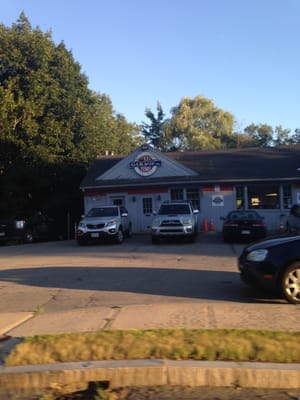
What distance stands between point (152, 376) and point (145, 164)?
2437 centimetres

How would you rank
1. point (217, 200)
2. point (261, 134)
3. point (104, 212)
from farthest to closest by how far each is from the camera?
point (261, 134) < point (217, 200) < point (104, 212)

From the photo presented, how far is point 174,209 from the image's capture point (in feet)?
68.5

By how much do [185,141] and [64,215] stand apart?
32.5 meters

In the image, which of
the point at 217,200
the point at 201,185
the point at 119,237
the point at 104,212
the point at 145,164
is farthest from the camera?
the point at 145,164

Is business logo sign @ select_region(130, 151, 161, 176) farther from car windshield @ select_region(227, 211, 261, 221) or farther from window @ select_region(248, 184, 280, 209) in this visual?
car windshield @ select_region(227, 211, 261, 221)

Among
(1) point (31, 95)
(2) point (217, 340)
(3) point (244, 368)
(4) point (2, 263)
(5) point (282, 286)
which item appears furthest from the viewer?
(1) point (31, 95)

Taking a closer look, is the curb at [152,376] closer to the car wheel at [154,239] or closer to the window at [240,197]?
the car wheel at [154,239]

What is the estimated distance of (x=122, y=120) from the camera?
6488cm

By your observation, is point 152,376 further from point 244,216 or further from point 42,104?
point 42,104

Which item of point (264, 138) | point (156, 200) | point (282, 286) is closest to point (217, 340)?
point (282, 286)

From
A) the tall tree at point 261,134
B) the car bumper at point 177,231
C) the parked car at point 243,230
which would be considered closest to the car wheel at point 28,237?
the car bumper at point 177,231

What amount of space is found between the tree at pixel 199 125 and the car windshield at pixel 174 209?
39.5m

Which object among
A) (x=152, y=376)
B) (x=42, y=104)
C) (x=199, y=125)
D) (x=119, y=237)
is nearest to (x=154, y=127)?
(x=199, y=125)

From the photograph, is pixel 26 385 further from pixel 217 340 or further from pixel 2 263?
pixel 2 263
